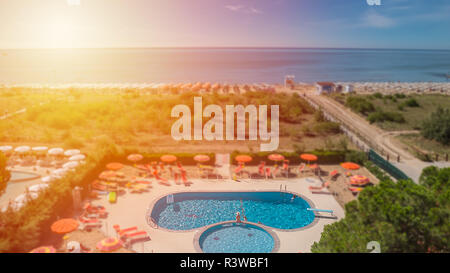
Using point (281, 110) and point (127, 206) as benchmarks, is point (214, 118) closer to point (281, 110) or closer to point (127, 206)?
point (281, 110)

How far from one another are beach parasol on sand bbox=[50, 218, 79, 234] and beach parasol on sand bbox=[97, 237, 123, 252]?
3.30ft

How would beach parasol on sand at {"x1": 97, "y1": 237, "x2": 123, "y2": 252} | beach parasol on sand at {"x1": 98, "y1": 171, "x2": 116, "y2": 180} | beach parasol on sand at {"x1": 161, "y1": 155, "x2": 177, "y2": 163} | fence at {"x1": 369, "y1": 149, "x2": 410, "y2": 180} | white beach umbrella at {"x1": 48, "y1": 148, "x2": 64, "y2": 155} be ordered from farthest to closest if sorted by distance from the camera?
1. white beach umbrella at {"x1": 48, "y1": 148, "x2": 64, "y2": 155}
2. beach parasol on sand at {"x1": 161, "y1": 155, "x2": 177, "y2": 163}
3. fence at {"x1": 369, "y1": 149, "x2": 410, "y2": 180}
4. beach parasol on sand at {"x1": 98, "y1": 171, "x2": 116, "y2": 180}
5. beach parasol on sand at {"x1": 97, "y1": 237, "x2": 123, "y2": 252}

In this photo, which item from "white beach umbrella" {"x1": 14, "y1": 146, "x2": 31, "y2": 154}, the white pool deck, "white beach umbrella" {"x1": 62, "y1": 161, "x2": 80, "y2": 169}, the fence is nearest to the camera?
the white pool deck

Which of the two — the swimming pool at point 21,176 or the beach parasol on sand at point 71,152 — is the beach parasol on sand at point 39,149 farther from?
the swimming pool at point 21,176

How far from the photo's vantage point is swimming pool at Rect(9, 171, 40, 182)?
13.5 meters

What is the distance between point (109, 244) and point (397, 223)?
24.0 feet

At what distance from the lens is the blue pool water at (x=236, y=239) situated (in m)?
9.36

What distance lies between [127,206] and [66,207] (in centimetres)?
207

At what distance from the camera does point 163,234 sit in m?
9.86

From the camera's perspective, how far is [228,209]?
11.9m

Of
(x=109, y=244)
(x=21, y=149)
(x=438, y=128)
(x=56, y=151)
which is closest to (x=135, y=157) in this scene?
(x=56, y=151)

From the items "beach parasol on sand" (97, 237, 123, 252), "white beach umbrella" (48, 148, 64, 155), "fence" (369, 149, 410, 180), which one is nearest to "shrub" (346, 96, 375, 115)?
"fence" (369, 149, 410, 180)

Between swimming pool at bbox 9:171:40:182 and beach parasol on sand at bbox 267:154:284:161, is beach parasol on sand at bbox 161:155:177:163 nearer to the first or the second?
beach parasol on sand at bbox 267:154:284:161
